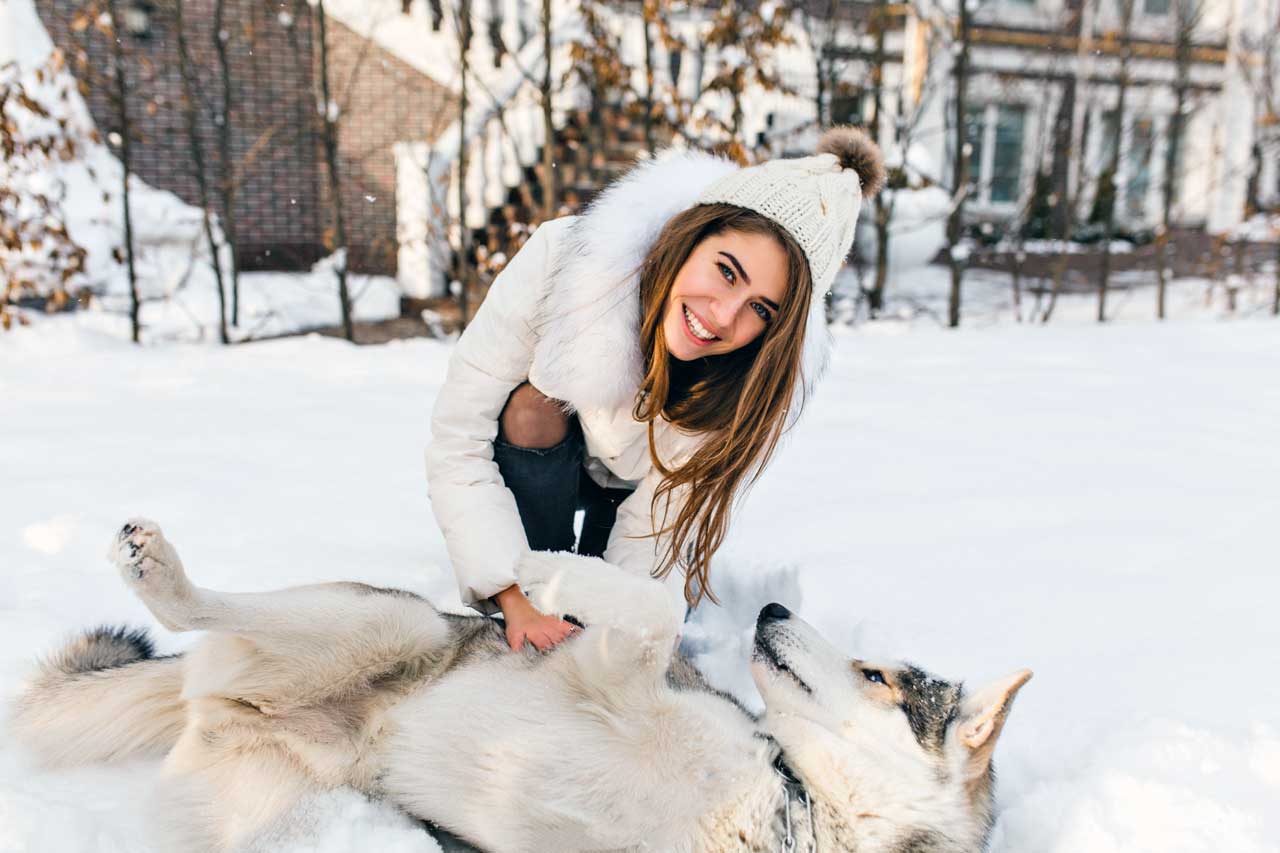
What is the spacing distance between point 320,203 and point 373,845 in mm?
8045

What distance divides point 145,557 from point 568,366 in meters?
0.91

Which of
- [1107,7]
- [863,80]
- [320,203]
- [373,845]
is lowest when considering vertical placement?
[373,845]

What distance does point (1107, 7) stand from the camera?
9.66 meters

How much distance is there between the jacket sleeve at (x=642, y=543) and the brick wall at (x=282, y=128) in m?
5.87

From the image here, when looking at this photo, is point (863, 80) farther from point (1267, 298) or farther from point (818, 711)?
point (818, 711)

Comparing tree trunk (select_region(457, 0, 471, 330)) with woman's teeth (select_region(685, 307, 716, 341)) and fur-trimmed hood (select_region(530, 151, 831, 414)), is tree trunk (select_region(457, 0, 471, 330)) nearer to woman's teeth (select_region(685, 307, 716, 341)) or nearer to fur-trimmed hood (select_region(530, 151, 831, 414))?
fur-trimmed hood (select_region(530, 151, 831, 414))

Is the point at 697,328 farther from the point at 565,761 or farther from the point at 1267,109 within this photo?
the point at 1267,109

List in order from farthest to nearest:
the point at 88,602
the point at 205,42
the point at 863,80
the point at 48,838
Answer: the point at 205,42 → the point at 863,80 → the point at 88,602 → the point at 48,838

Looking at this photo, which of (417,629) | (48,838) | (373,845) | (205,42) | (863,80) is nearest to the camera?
(48,838)

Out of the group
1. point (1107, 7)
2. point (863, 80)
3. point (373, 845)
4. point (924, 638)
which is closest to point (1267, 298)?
point (1107, 7)

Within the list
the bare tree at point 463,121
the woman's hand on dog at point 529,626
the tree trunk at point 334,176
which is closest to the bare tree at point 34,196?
the tree trunk at point 334,176

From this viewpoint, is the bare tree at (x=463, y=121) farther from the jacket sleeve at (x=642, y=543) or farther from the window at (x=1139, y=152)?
the window at (x=1139, y=152)

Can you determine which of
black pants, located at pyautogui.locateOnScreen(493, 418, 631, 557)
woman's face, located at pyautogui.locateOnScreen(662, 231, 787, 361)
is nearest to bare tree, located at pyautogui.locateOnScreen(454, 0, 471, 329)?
black pants, located at pyautogui.locateOnScreen(493, 418, 631, 557)

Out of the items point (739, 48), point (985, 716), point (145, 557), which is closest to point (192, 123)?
point (739, 48)
